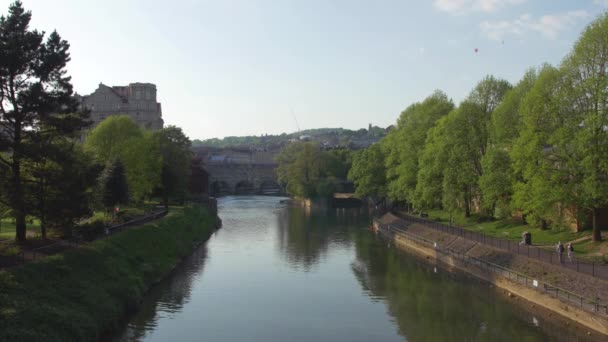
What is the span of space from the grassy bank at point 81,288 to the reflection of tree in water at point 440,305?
14929 mm

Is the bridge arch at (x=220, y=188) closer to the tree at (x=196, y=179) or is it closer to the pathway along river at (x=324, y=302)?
the tree at (x=196, y=179)

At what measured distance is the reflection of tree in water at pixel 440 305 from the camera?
30.4m

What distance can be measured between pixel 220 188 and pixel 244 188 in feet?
22.8

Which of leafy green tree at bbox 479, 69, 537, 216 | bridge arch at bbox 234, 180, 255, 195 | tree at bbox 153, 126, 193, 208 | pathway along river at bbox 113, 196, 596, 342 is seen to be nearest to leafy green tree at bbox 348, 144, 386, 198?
tree at bbox 153, 126, 193, 208

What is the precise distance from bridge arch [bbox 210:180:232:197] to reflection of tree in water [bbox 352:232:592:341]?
4733 inches

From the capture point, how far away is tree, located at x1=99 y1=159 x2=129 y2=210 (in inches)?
2072

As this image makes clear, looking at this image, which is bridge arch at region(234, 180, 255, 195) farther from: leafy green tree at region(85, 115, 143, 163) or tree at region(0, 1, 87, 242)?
tree at region(0, 1, 87, 242)

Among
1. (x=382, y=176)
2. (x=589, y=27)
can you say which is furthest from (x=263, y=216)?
(x=589, y=27)

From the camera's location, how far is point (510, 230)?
50.5m

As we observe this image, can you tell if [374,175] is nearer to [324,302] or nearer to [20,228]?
[324,302]

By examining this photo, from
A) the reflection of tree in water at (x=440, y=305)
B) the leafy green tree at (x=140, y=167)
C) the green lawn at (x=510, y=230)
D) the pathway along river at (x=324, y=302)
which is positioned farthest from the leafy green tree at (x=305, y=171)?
the reflection of tree in water at (x=440, y=305)

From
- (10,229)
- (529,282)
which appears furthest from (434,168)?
(10,229)

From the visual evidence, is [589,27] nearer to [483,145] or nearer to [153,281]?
[483,145]

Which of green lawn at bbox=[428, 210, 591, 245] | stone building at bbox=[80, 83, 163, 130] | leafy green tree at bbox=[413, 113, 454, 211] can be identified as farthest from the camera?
stone building at bbox=[80, 83, 163, 130]
